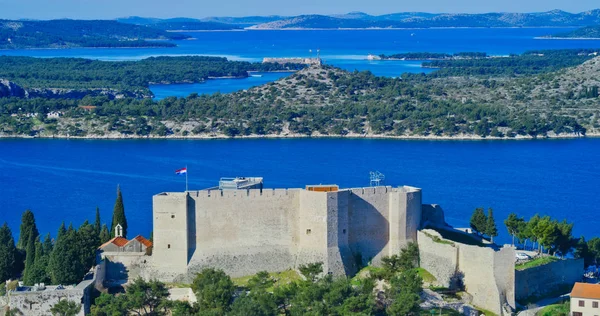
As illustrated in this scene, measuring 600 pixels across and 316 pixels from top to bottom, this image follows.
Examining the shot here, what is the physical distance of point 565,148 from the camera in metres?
88.6

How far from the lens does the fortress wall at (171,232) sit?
3519 centimetres

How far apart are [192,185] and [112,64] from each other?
103907 mm

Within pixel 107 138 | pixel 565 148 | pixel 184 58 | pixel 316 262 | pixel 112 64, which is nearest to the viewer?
pixel 316 262

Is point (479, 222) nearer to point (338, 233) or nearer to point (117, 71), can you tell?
point (338, 233)


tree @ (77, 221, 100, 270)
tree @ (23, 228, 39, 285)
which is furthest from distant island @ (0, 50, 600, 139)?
tree @ (77, 221, 100, 270)

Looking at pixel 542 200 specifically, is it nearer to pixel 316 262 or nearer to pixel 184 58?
pixel 316 262

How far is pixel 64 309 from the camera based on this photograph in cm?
3272

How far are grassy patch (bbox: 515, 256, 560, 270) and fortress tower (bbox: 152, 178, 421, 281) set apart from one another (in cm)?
394

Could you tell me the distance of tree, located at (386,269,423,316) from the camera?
3216 cm

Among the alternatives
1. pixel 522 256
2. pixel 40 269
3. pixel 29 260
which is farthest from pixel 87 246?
pixel 522 256

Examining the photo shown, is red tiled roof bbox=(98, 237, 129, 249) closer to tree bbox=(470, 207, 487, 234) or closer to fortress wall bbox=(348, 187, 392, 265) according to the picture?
fortress wall bbox=(348, 187, 392, 265)

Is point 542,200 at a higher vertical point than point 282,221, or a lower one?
lower

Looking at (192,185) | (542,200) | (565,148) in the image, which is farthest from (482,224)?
(565,148)

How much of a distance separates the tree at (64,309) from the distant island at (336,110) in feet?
206
